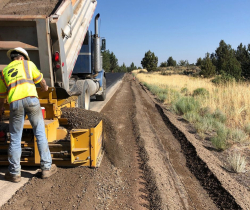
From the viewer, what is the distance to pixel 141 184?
3.75 metres

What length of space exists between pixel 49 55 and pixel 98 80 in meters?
6.07

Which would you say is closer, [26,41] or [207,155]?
[26,41]

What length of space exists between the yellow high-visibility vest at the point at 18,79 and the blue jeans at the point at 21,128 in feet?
0.30

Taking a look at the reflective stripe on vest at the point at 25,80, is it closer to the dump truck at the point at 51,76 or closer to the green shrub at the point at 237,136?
the dump truck at the point at 51,76

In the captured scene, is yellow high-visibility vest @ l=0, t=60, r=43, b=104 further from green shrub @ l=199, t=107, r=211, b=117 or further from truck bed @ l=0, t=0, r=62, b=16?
green shrub @ l=199, t=107, r=211, b=117

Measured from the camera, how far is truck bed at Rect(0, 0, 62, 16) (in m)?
4.16

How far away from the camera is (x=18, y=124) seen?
3.51 m

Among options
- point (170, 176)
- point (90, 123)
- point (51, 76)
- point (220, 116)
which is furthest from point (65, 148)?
point (220, 116)

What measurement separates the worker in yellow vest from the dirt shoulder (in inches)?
14.3

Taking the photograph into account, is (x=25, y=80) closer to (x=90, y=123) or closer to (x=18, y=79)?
(x=18, y=79)

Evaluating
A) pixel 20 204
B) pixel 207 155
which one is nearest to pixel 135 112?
pixel 207 155

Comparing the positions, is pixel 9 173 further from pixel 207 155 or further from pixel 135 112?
pixel 135 112

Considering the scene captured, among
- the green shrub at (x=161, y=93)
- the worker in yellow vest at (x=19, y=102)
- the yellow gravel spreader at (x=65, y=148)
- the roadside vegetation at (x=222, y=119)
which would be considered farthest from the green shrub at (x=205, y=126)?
the green shrub at (x=161, y=93)

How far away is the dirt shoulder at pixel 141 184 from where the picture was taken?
314 cm
